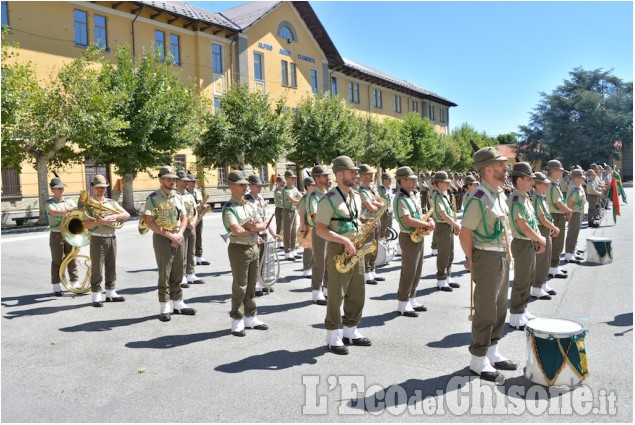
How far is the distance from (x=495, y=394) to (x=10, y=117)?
1987 centimetres

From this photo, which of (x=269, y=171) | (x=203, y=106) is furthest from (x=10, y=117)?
(x=269, y=171)

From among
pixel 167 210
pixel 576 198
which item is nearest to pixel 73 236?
pixel 167 210

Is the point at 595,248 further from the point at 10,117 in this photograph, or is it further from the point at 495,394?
the point at 10,117

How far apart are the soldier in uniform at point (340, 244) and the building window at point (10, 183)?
25293 mm

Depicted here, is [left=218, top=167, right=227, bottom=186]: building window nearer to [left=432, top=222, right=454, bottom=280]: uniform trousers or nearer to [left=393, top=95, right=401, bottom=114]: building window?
[left=393, top=95, right=401, bottom=114]: building window

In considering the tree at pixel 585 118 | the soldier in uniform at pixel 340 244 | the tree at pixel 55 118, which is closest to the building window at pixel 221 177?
the tree at pixel 55 118

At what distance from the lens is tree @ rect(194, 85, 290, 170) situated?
30609 millimetres

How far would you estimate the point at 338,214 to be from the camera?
620 cm

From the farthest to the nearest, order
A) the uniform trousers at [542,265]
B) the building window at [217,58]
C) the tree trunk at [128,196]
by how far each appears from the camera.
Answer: the building window at [217,58]
the tree trunk at [128,196]
the uniform trousers at [542,265]

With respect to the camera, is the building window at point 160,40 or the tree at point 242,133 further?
the building window at point 160,40

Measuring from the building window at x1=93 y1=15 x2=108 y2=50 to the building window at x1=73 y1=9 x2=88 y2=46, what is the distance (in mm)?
548

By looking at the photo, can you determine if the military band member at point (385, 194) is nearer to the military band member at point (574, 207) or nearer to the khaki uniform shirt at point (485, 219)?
the military band member at point (574, 207)

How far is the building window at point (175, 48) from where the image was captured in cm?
3409

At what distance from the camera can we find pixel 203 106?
102ft
